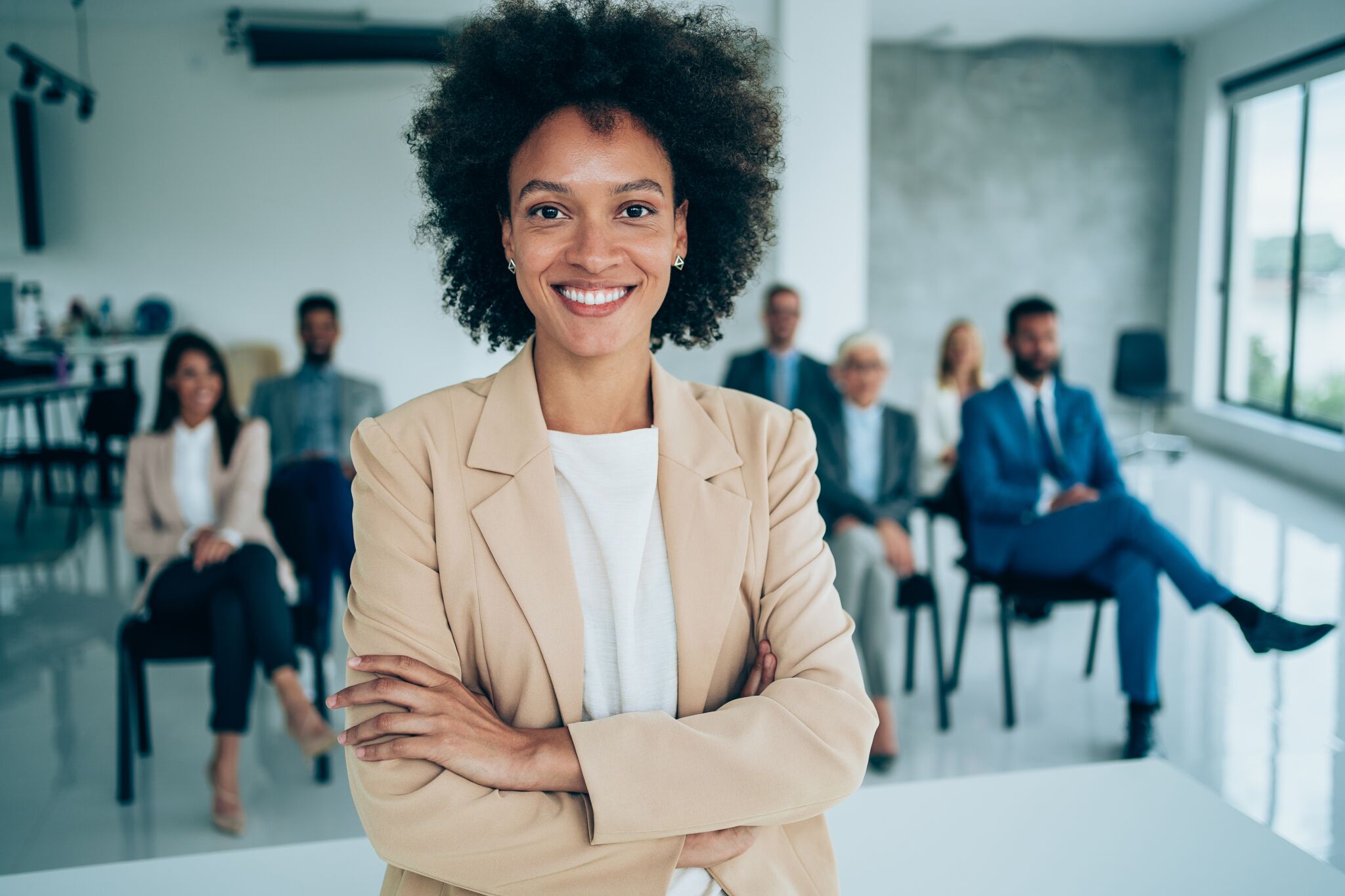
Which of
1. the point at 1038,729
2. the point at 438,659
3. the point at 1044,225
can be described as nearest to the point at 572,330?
the point at 438,659

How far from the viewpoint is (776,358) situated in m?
4.57

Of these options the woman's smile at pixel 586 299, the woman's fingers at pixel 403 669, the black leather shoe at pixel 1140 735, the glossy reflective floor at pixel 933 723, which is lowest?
the glossy reflective floor at pixel 933 723

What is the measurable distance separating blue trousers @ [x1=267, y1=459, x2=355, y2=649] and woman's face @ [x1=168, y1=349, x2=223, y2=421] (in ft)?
1.30

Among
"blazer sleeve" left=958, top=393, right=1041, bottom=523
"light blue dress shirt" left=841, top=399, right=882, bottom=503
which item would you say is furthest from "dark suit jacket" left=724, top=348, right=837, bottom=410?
"blazer sleeve" left=958, top=393, right=1041, bottom=523

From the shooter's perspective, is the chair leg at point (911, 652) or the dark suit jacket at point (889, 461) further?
the chair leg at point (911, 652)

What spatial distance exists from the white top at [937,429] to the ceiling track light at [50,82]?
627 centimetres

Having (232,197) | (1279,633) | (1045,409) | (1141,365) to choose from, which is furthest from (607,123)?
(1141,365)

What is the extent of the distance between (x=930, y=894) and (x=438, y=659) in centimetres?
74

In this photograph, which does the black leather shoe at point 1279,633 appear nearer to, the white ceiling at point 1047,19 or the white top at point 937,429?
the white top at point 937,429

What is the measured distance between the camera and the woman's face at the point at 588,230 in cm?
119

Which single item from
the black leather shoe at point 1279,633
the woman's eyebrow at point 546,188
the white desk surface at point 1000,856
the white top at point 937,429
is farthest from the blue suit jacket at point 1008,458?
the woman's eyebrow at point 546,188

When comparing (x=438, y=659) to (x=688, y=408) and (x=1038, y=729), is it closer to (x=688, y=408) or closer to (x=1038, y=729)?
(x=688, y=408)

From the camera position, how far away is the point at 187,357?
352 centimetres

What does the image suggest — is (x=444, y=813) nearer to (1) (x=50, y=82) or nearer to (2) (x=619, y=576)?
(2) (x=619, y=576)
